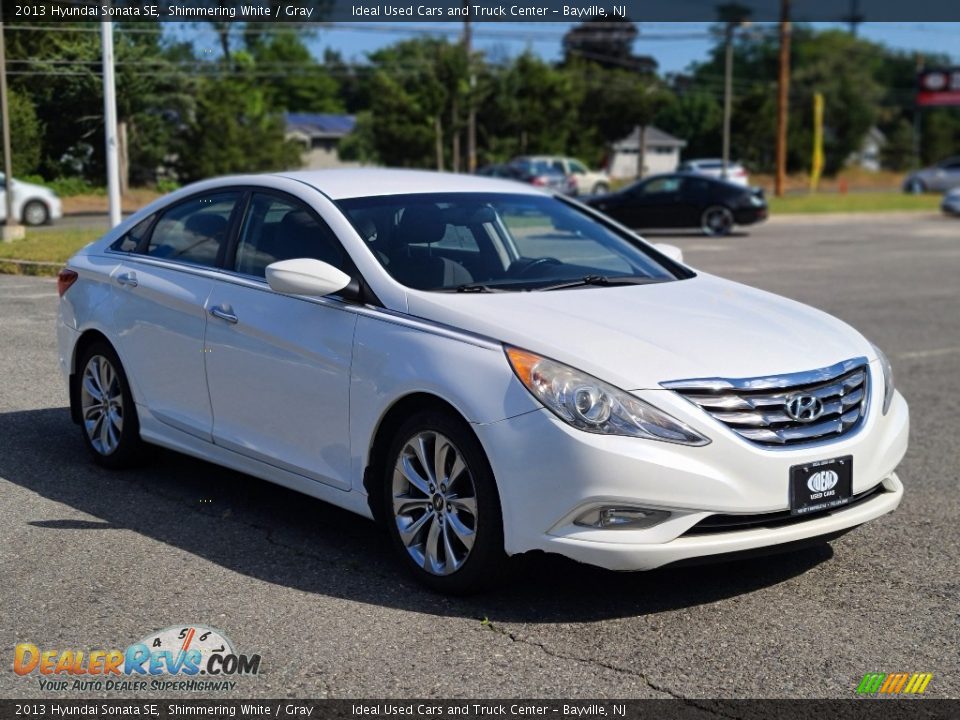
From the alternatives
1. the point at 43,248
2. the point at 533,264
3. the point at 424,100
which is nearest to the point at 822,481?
the point at 533,264

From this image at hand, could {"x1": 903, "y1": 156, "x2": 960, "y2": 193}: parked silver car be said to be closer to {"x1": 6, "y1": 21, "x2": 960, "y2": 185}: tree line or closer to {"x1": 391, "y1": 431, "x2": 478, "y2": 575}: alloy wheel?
{"x1": 6, "y1": 21, "x2": 960, "y2": 185}: tree line

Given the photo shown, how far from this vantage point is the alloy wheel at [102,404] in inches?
265

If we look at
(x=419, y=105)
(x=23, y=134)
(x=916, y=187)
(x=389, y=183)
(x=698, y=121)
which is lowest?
(x=916, y=187)

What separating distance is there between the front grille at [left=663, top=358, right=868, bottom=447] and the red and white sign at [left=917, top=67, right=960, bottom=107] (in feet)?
243

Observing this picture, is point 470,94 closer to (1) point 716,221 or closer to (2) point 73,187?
(1) point 716,221

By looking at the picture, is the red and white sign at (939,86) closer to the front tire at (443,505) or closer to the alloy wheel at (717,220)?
the alloy wheel at (717,220)

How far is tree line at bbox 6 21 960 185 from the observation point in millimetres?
19641

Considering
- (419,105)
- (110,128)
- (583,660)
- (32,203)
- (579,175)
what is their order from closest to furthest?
1. (583,660)
2. (110,128)
3. (32,203)
4. (579,175)
5. (419,105)

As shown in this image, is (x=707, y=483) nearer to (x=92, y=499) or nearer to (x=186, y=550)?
(x=186, y=550)

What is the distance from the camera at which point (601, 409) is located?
14.7ft

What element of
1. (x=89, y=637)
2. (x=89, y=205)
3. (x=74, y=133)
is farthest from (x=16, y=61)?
(x=89, y=637)

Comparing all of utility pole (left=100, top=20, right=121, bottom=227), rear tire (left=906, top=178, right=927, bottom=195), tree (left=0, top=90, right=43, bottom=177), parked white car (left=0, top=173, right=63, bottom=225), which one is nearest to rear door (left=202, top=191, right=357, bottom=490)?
utility pole (left=100, top=20, right=121, bottom=227)

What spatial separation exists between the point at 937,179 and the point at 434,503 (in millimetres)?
60534

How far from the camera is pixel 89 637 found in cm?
445
